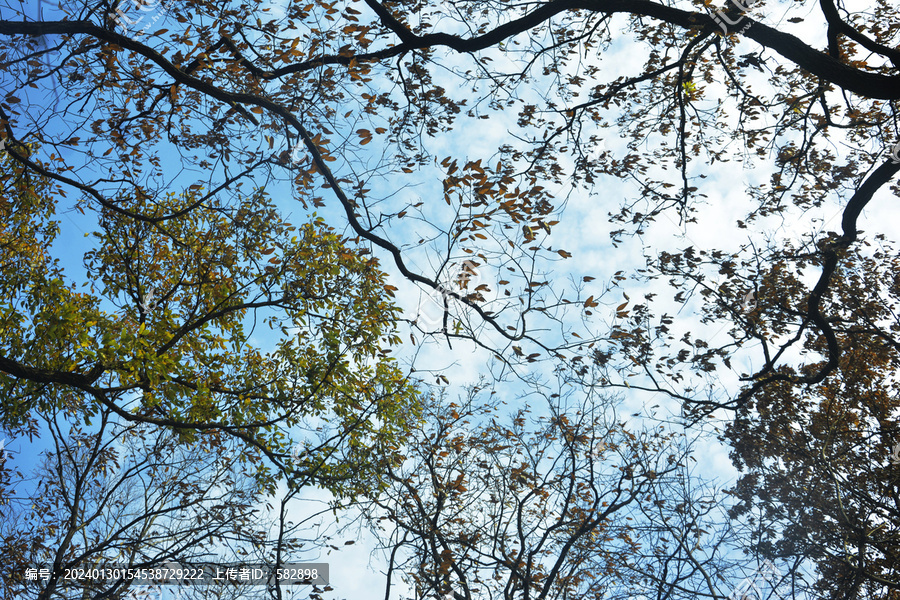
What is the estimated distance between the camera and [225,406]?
7.18 m

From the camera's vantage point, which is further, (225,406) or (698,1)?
(225,406)

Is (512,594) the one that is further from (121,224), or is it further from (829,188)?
(121,224)

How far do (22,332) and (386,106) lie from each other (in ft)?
17.3

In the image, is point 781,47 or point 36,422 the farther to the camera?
point 36,422

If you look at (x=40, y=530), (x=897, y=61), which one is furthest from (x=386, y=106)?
(x=40, y=530)

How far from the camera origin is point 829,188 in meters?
7.52

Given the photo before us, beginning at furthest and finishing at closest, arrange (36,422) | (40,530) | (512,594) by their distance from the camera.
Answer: (40,530) < (36,422) < (512,594)

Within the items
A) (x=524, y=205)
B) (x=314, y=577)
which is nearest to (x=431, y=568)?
(x=314, y=577)

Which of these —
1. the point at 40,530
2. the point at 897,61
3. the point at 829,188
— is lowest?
the point at 40,530

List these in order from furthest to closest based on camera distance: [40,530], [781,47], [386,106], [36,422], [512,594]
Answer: [40,530] < [36,422] < [512,594] < [386,106] < [781,47]

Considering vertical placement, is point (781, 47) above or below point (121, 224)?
below

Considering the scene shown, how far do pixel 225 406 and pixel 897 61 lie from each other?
8233 millimetres

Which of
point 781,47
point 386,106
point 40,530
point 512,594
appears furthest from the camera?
point 40,530

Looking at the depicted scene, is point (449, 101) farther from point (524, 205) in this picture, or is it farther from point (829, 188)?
point (829, 188)
